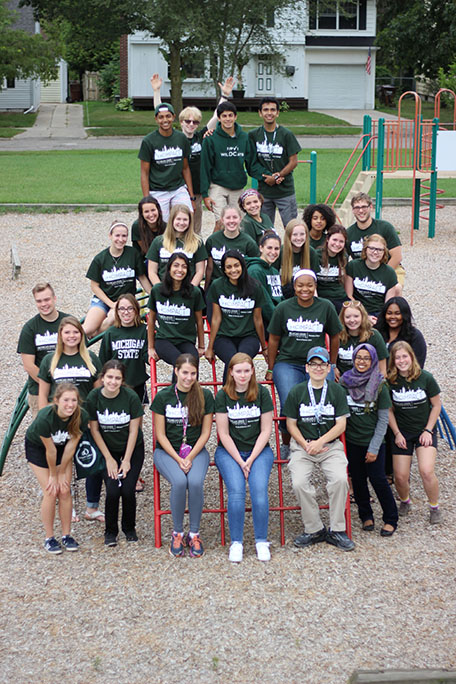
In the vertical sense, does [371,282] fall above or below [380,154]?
below

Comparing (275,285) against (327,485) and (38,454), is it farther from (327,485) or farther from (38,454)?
(38,454)

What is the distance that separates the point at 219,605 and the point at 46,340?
8.72ft

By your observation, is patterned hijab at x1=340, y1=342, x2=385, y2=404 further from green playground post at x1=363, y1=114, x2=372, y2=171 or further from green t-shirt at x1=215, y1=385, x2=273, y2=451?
green playground post at x1=363, y1=114, x2=372, y2=171

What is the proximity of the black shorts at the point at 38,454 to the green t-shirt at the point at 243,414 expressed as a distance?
3.91 ft

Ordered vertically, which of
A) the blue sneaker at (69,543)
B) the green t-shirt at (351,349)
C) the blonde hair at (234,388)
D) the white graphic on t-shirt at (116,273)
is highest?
the white graphic on t-shirt at (116,273)

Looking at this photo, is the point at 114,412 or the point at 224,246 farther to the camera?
the point at 224,246

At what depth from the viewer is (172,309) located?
7504 millimetres

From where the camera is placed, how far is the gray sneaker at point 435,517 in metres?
6.96

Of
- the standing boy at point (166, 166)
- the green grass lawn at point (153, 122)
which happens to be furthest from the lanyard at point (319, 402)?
the green grass lawn at point (153, 122)

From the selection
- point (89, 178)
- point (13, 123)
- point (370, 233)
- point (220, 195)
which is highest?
point (13, 123)

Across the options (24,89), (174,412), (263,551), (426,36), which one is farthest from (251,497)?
(24,89)

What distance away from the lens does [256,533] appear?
6520mm

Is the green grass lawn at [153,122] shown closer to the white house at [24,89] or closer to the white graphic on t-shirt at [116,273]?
the white house at [24,89]

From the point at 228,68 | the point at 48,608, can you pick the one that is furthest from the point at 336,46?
the point at 48,608
